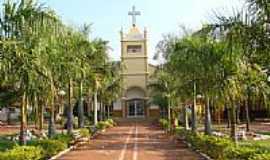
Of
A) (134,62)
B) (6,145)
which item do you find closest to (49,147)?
(6,145)

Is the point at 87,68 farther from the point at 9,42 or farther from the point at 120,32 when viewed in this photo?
the point at 120,32

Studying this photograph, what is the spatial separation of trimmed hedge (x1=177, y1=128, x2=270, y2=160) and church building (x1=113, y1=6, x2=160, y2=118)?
1706 inches

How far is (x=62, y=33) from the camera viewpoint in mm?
16625

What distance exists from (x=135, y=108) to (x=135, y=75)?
419cm

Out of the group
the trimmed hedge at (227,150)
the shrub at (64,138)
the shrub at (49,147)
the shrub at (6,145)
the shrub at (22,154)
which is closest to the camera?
the trimmed hedge at (227,150)

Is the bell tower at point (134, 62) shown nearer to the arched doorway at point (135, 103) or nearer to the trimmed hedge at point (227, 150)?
the arched doorway at point (135, 103)

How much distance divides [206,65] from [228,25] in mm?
6998

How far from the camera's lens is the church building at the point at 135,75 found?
222 ft

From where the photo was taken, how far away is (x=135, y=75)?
68.1m

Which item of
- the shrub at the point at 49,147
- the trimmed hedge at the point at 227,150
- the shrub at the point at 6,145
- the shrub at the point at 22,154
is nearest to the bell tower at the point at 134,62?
the shrub at the point at 6,145

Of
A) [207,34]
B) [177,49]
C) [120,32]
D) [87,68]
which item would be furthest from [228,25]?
[120,32]

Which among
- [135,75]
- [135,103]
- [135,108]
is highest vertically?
[135,75]

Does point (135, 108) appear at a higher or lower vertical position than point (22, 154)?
higher

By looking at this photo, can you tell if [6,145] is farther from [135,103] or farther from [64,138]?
[135,103]
